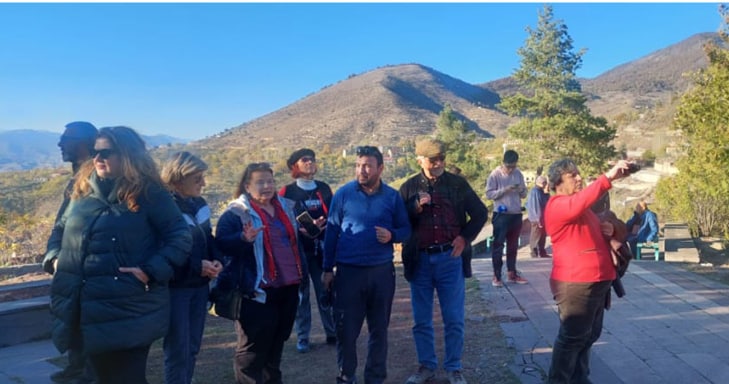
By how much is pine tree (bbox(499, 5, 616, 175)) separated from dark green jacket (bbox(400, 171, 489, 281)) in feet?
67.4

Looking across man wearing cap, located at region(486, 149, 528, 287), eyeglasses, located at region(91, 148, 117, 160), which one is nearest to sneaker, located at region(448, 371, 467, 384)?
eyeglasses, located at region(91, 148, 117, 160)

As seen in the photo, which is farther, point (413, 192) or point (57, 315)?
point (413, 192)

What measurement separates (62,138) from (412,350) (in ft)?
11.2

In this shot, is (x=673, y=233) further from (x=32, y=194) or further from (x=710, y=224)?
(x=32, y=194)

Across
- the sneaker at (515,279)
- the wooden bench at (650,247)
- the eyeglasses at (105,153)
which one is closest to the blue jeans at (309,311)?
the eyeglasses at (105,153)

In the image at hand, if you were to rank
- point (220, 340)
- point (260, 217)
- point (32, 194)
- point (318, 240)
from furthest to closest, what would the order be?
point (32, 194), point (220, 340), point (318, 240), point (260, 217)

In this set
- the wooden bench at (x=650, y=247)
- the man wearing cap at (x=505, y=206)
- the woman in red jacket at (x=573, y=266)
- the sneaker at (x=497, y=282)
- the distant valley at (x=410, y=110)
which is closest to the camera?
the woman in red jacket at (x=573, y=266)

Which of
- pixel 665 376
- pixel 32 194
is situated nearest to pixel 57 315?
pixel 665 376

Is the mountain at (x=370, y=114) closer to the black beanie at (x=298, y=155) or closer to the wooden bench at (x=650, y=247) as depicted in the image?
the wooden bench at (x=650, y=247)

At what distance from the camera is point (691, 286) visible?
7.12m

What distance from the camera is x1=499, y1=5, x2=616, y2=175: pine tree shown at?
25.9 m

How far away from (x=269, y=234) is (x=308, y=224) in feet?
2.56

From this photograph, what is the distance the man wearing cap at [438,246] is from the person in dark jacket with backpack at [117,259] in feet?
5.83

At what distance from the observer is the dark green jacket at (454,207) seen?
160 inches
